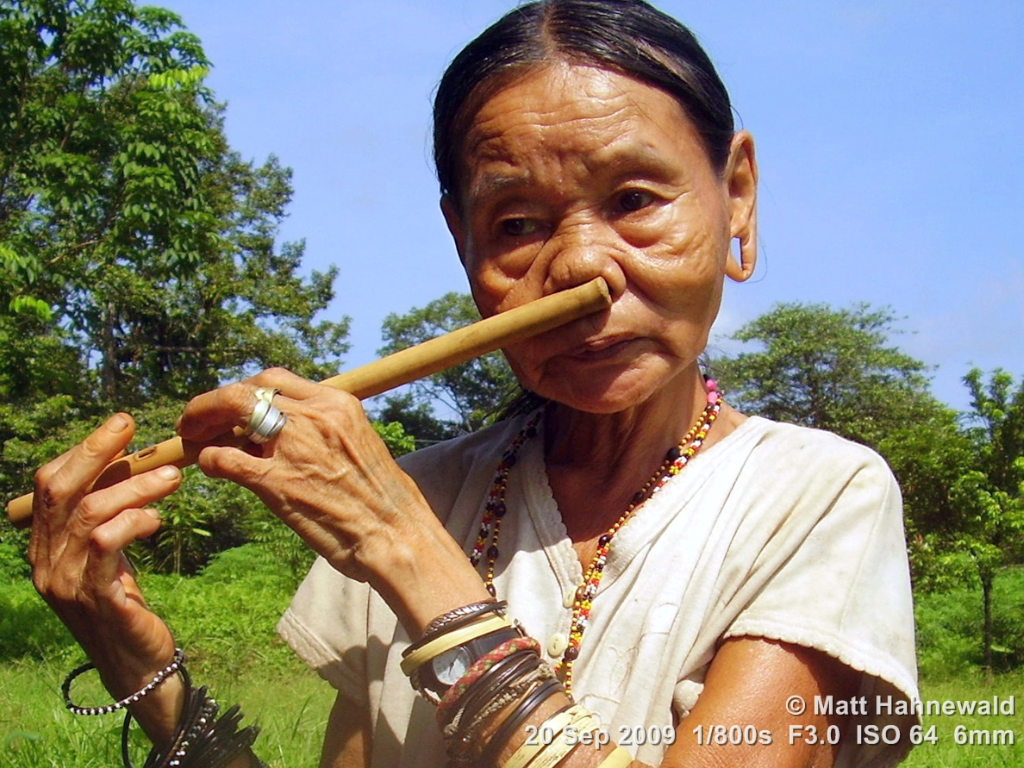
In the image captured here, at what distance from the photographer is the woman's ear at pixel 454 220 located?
1.88 meters

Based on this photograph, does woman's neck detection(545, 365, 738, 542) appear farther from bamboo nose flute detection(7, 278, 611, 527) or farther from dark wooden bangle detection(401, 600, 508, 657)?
dark wooden bangle detection(401, 600, 508, 657)

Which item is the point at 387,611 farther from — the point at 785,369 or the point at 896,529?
the point at 785,369

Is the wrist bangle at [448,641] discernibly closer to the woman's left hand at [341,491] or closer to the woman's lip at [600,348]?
the woman's left hand at [341,491]

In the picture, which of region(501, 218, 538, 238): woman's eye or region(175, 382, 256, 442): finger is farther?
region(501, 218, 538, 238): woman's eye

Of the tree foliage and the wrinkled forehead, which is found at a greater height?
the tree foliage

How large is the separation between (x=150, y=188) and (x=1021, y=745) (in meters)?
6.30

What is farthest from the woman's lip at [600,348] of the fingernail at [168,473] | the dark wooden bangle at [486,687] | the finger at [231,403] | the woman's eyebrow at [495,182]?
the fingernail at [168,473]

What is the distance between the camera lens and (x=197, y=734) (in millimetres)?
1788

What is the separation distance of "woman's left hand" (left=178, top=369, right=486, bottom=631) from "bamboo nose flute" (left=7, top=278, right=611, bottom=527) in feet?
0.21

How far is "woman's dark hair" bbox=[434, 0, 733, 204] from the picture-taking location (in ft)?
5.49

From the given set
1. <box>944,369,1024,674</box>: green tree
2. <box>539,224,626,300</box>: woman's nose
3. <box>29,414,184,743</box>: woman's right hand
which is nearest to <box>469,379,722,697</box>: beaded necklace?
<box>539,224,626,300</box>: woman's nose

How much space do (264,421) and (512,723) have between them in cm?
52

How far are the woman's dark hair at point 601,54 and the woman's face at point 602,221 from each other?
3cm

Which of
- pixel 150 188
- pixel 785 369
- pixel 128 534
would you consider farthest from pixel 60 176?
pixel 785 369
